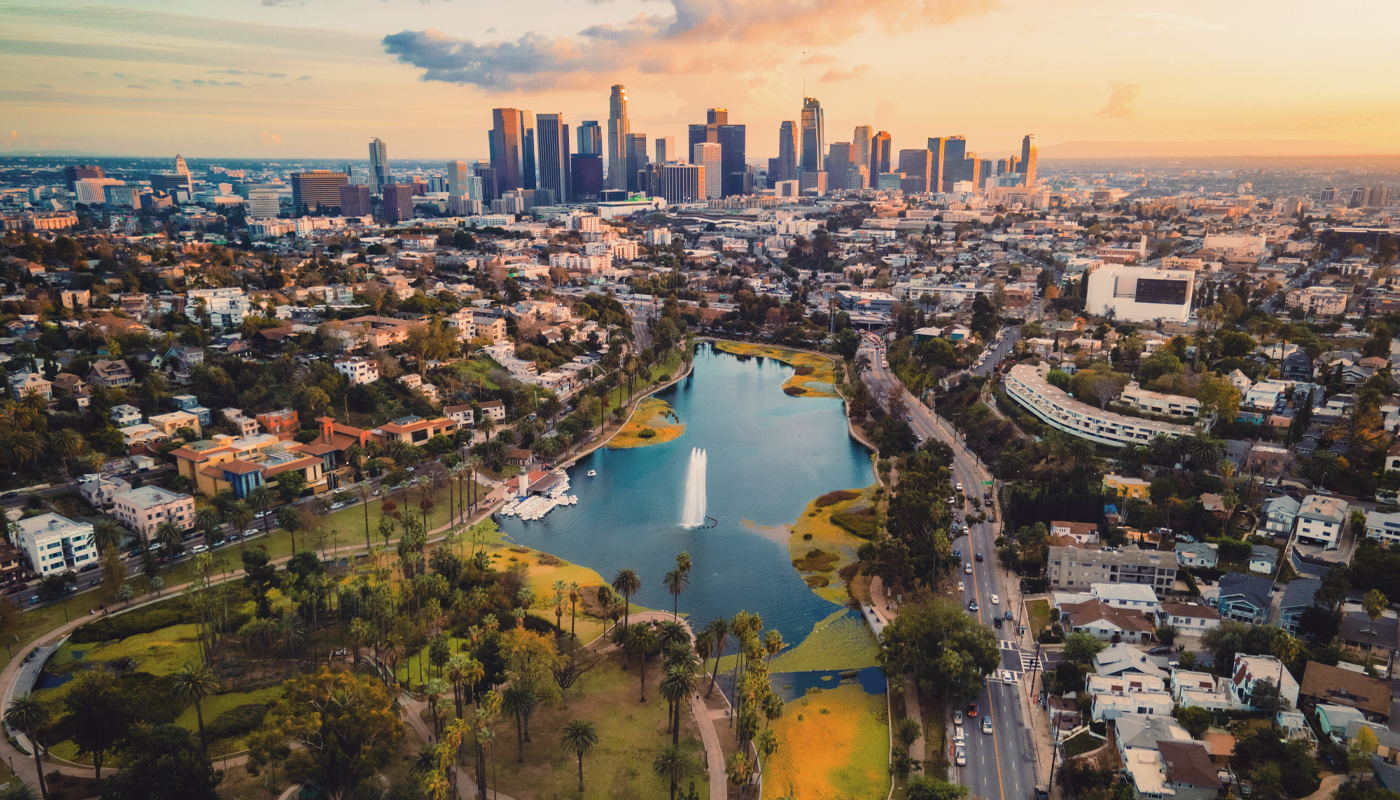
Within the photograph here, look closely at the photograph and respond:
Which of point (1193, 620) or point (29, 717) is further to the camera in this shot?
point (1193, 620)

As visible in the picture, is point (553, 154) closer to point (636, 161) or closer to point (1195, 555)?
point (636, 161)

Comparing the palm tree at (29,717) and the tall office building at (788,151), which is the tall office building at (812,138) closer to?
the tall office building at (788,151)

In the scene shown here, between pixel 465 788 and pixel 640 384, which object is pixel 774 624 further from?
pixel 640 384

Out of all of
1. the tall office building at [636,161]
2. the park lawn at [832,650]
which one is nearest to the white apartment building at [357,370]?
the park lawn at [832,650]

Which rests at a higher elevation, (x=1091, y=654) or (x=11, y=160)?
(x=11, y=160)

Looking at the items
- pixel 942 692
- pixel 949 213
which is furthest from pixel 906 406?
pixel 949 213

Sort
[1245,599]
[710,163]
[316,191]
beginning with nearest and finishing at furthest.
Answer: [1245,599] → [316,191] → [710,163]

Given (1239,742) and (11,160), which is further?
(11,160)

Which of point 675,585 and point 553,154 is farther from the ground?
point 553,154

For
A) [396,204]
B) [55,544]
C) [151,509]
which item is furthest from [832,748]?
[396,204]
